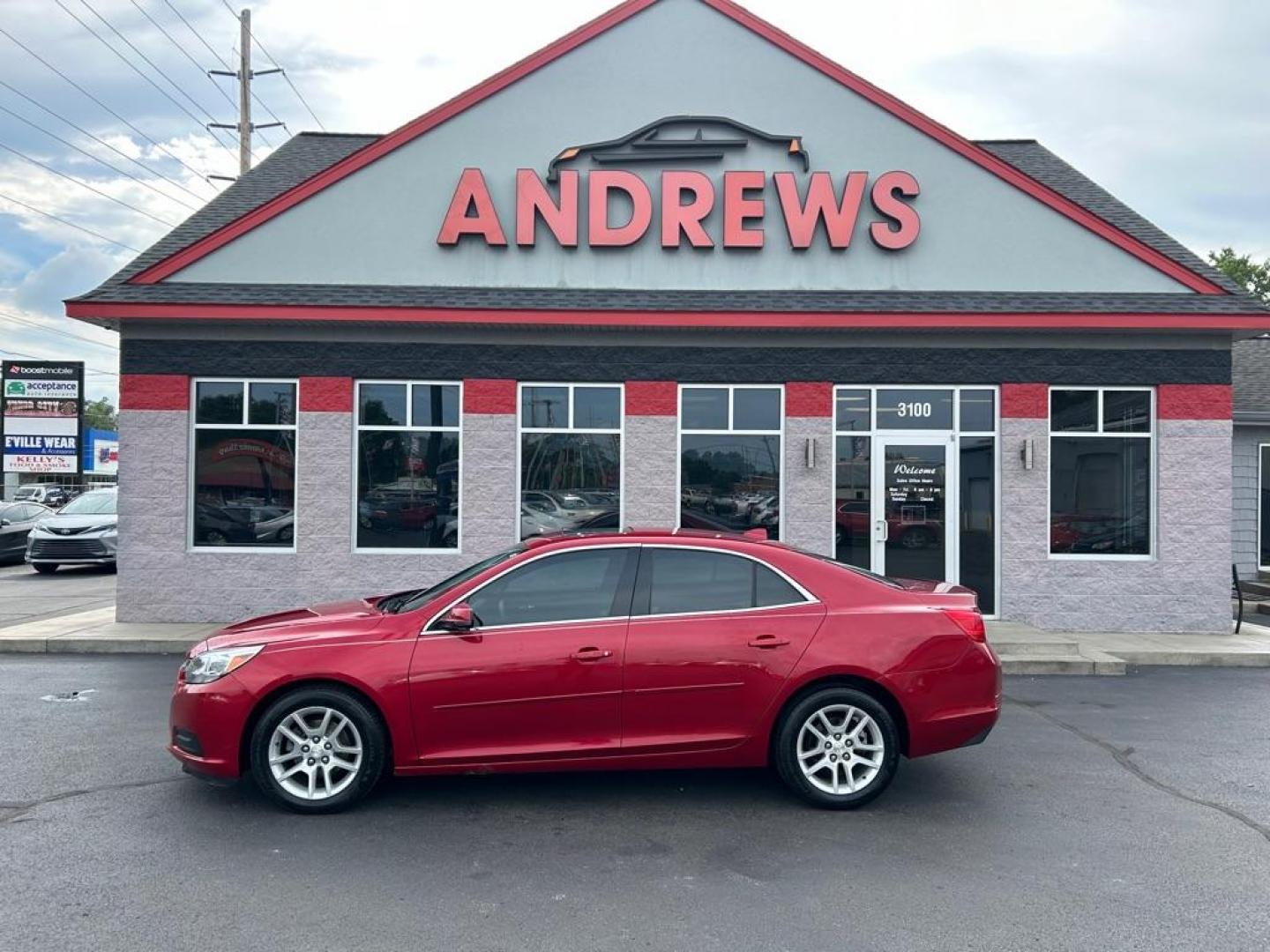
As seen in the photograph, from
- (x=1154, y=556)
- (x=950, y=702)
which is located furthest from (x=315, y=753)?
(x=1154, y=556)

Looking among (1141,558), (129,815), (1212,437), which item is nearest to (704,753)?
(129,815)

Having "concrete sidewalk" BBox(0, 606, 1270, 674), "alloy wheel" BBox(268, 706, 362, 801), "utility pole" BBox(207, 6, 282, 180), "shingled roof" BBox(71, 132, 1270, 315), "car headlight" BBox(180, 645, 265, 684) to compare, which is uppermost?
"utility pole" BBox(207, 6, 282, 180)

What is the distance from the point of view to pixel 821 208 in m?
11.9

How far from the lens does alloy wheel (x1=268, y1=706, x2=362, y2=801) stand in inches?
213

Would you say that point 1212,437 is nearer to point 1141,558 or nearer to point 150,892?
point 1141,558

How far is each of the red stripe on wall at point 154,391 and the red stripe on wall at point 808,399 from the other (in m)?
7.36

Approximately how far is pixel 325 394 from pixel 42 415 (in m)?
16.1

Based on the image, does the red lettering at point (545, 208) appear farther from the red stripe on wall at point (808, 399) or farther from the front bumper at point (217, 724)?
the front bumper at point (217, 724)

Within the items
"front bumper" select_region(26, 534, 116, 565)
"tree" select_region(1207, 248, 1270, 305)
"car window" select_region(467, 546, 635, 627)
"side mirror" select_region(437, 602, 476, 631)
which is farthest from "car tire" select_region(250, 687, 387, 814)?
"tree" select_region(1207, 248, 1270, 305)

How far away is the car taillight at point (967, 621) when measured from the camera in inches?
224

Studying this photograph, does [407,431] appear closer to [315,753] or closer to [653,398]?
[653,398]

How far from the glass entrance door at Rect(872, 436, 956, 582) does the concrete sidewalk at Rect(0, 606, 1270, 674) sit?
121cm

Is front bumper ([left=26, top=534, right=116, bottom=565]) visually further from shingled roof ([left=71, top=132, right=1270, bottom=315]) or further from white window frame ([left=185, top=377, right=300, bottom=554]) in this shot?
shingled roof ([left=71, top=132, right=1270, bottom=315])

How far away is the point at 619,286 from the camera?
39.3 feet
